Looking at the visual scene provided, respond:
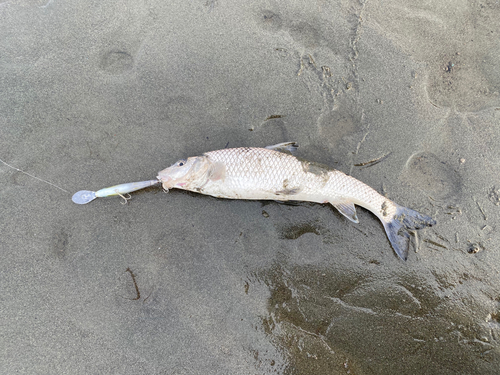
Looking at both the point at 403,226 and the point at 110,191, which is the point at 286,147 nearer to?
the point at 403,226

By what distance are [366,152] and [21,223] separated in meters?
4.55

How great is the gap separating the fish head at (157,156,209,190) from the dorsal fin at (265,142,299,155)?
895mm

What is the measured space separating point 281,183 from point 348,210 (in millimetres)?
942

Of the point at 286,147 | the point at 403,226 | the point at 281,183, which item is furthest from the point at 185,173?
the point at 403,226

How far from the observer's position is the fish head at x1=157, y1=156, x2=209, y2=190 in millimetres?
3051

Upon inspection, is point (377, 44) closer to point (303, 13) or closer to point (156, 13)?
point (303, 13)

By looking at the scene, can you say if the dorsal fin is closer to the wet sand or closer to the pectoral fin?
the wet sand

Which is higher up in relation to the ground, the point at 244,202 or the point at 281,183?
the point at 281,183

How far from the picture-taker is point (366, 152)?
3.44 metres

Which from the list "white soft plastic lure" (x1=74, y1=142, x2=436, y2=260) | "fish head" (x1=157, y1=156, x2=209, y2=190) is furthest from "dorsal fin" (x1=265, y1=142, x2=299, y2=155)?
"fish head" (x1=157, y1=156, x2=209, y2=190)

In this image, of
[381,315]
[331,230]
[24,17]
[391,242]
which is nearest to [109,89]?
[24,17]

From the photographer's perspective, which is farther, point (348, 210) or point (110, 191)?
point (348, 210)

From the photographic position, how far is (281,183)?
3.06 meters

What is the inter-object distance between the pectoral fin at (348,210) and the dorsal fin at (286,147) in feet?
3.00
